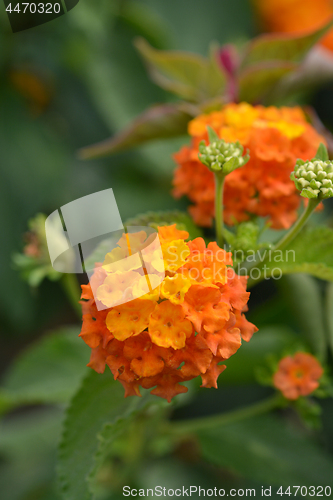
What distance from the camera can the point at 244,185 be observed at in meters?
0.40

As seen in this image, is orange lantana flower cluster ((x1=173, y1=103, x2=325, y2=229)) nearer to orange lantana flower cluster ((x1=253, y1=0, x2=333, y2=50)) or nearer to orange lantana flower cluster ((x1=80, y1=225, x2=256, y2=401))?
orange lantana flower cluster ((x1=80, y1=225, x2=256, y2=401))

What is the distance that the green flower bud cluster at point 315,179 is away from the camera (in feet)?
1.04

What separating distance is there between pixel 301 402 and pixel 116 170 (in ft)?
1.85

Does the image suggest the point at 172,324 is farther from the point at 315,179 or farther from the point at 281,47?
the point at 281,47

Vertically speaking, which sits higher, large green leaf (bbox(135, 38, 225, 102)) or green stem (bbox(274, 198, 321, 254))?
large green leaf (bbox(135, 38, 225, 102))

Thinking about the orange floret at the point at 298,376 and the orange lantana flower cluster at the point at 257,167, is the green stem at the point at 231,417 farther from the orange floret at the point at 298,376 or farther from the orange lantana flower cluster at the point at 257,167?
the orange lantana flower cluster at the point at 257,167

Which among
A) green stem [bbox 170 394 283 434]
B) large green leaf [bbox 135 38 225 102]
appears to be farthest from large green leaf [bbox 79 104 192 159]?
green stem [bbox 170 394 283 434]

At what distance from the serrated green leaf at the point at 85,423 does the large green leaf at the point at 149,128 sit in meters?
0.27

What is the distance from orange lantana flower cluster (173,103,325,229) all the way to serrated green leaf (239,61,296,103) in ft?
0.45

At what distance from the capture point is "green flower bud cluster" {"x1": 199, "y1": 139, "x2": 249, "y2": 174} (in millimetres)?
341

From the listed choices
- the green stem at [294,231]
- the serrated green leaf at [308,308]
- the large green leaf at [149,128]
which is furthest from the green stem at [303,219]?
the large green leaf at [149,128]

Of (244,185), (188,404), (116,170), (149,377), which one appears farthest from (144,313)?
(116,170)

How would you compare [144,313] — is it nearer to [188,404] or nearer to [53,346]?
[53,346]

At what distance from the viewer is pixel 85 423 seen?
16.6 inches
